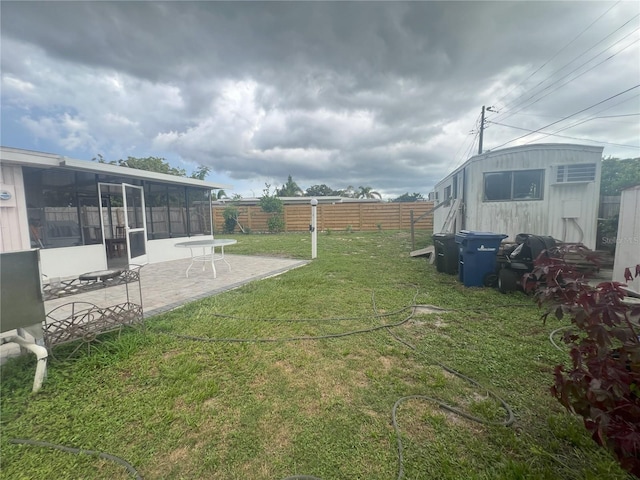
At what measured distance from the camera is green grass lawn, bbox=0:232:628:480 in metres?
1.52

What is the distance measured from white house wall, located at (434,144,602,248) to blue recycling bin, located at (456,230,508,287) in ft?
9.81

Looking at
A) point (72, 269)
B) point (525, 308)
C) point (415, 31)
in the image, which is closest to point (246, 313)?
point (525, 308)

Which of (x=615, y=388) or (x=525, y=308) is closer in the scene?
(x=615, y=388)

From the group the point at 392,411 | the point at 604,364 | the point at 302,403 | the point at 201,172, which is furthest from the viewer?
the point at 201,172

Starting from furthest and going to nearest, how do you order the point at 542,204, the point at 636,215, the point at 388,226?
the point at 388,226 < the point at 542,204 < the point at 636,215

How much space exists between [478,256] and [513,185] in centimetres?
374

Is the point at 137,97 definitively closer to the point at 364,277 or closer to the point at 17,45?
the point at 17,45

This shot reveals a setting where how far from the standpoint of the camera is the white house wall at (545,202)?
6734mm

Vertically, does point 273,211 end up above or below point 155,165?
below

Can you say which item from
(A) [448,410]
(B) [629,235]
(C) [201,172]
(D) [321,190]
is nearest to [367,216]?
(B) [629,235]

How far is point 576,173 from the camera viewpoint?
22.2 feet

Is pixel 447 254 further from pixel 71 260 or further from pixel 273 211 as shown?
pixel 273 211

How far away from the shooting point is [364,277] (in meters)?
6.05

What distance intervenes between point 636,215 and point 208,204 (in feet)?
36.9
